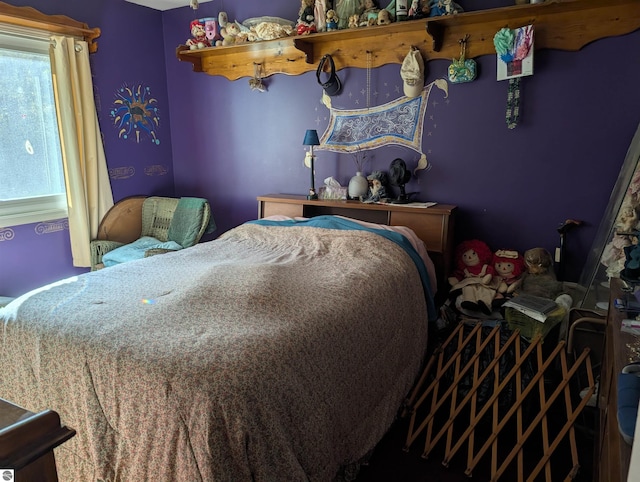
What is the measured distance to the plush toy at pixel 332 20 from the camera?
9.75 feet

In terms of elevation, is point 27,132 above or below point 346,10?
below

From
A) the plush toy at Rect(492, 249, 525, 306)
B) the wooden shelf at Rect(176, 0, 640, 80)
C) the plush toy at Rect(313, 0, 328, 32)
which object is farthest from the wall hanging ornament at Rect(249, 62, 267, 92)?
the plush toy at Rect(492, 249, 525, 306)

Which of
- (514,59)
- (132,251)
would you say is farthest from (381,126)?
(132,251)

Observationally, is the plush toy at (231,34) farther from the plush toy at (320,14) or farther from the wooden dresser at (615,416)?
the wooden dresser at (615,416)

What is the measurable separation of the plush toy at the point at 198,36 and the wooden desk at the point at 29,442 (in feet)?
11.3

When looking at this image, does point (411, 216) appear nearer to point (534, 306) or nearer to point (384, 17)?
point (534, 306)

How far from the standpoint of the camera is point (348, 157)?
132 inches

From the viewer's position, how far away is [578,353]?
83.5 inches

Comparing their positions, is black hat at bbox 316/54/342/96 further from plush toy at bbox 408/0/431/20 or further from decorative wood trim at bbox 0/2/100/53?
decorative wood trim at bbox 0/2/100/53

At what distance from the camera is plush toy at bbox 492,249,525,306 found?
262 cm

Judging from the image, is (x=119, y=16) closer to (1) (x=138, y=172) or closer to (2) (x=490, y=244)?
(1) (x=138, y=172)

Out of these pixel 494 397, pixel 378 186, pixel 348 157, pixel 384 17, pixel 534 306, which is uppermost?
pixel 384 17

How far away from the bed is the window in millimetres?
1451

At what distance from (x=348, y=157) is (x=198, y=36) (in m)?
1.54
